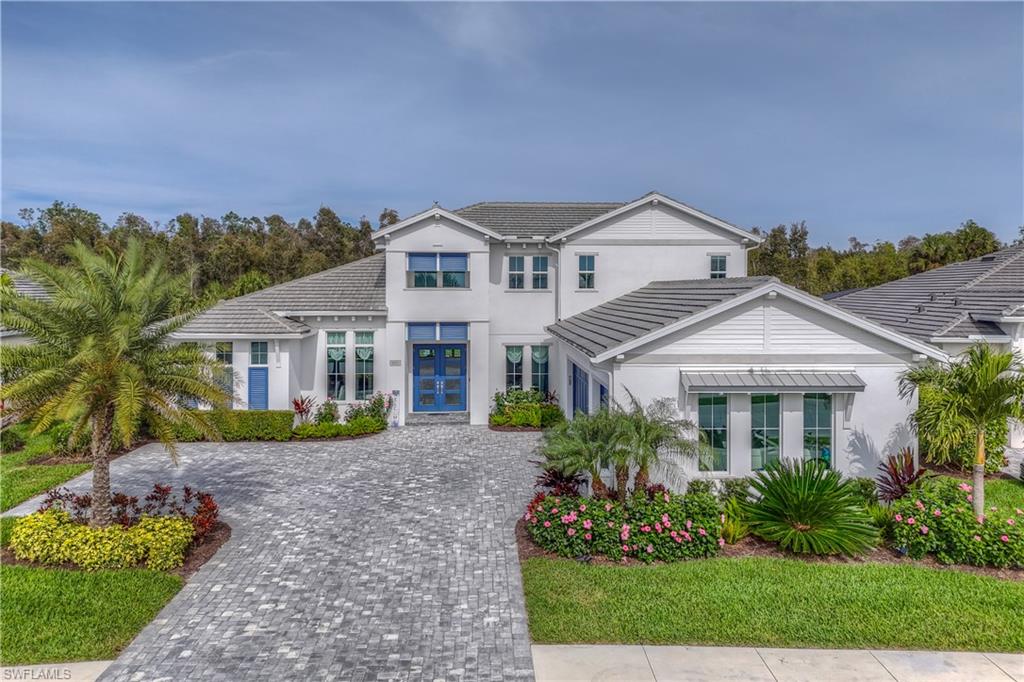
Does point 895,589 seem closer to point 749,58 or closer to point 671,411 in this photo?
point 671,411

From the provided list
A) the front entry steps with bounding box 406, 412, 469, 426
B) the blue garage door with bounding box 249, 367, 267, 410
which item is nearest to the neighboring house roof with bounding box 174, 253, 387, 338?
the blue garage door with bounding box 249, 367, 267, 410

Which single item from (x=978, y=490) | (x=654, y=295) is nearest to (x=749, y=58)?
(x=654, y=295)

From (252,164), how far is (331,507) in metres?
24.2

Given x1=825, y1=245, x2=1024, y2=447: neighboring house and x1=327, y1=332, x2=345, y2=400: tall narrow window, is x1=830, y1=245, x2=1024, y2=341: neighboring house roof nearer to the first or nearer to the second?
x1=825, y1=245, x2=1024, y2=447: neighboring house

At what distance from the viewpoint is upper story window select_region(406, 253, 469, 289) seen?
21312 mm

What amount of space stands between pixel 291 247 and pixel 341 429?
3958 cm

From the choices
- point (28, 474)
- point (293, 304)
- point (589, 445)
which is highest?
point (293, 304)

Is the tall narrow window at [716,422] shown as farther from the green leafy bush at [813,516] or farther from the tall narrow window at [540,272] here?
the tall narrow window at [540,272]

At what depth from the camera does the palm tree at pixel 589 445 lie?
1056 centimetres

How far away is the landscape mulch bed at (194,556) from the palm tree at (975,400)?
13347 mm

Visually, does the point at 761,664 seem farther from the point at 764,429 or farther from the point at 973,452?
the point at 973,452

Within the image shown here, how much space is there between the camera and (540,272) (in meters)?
22.4

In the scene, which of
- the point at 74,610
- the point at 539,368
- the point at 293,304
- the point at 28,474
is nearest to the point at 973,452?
the point at 539,368

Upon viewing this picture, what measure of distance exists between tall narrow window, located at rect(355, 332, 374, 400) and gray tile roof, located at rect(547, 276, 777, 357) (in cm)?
667
